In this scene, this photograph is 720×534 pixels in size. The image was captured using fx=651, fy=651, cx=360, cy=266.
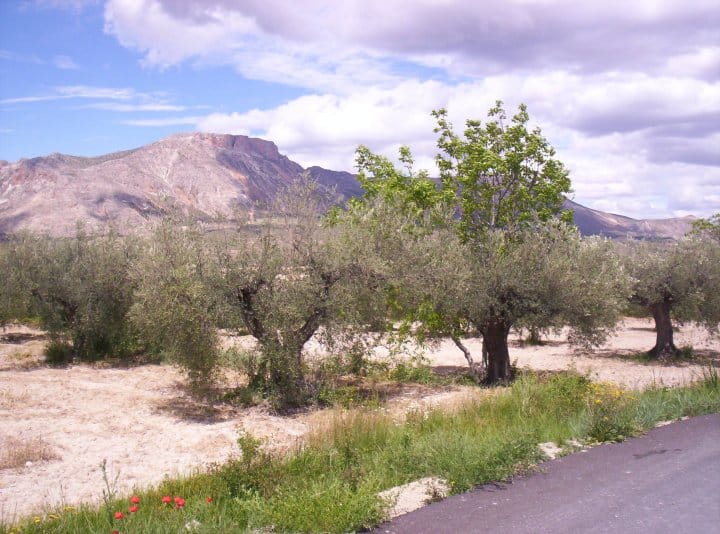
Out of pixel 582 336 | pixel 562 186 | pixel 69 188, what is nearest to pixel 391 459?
pixel 582 336

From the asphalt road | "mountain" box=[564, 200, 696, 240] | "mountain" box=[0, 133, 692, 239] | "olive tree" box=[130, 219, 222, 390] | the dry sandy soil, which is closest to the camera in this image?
the asphalt road

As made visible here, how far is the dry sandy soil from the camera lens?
1036 centimetres

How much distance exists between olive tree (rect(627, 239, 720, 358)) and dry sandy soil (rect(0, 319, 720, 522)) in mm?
1669

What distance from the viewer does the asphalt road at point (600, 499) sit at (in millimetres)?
6008

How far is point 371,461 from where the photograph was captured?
8312mm

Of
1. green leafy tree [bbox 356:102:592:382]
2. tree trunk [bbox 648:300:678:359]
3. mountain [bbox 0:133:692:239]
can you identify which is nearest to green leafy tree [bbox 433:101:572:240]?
green leafy tree [bbox 356:102:592:382]

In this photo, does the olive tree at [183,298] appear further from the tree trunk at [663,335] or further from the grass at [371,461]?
the tree trunk at [663,335]

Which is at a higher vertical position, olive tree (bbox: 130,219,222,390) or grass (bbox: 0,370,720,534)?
olive tree (bbox: 130,219,222,390)

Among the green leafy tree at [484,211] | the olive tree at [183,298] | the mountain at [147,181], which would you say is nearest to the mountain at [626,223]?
the mountain at [147,181]

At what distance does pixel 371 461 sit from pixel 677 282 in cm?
1905

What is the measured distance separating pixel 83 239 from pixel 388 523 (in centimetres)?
2025

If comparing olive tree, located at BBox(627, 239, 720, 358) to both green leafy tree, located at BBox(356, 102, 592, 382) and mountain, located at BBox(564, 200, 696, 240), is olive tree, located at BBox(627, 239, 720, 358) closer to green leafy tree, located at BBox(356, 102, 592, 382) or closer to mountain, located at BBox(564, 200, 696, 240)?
green leafy tree, located at BBox(356, 102, 592, 382)

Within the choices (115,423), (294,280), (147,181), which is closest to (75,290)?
(115,423)

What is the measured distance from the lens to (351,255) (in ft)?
50.4
